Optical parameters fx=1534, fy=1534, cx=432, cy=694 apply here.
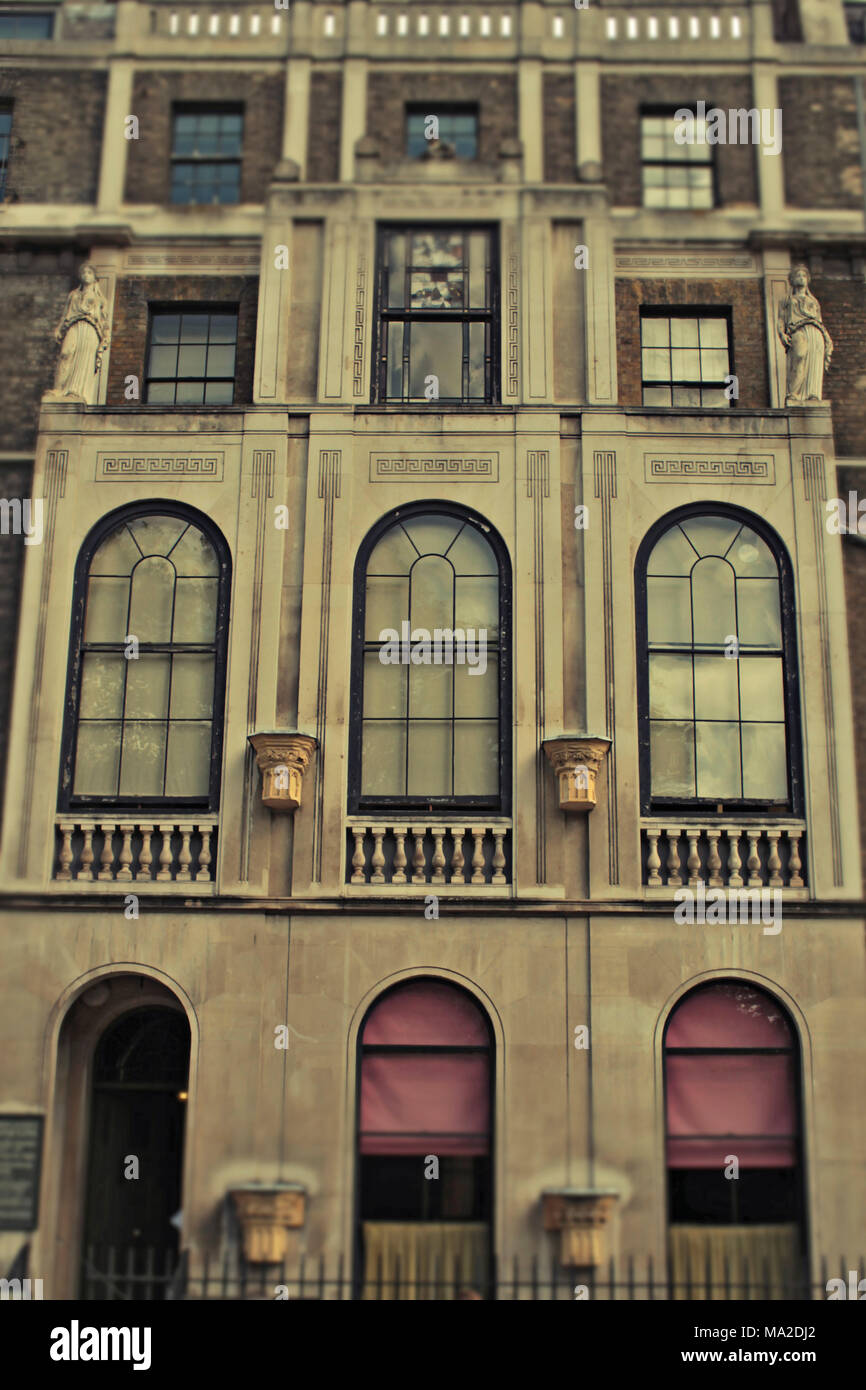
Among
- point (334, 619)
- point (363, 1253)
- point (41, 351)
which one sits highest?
point (41, 351)

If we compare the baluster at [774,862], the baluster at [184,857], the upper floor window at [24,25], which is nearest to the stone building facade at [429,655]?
the baluster at [184,857]

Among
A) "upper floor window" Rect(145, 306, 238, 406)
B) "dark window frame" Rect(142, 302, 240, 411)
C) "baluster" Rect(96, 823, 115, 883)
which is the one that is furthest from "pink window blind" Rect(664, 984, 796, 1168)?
"upper floor window" Rect(145, 306, 238, 406)

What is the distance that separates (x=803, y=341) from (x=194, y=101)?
9142 mm

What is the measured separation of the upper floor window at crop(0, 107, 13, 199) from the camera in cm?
2125

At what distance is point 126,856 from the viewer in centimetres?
1733

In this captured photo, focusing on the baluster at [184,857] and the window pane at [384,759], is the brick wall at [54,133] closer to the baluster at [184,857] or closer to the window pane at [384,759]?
the window pane at [384,759]

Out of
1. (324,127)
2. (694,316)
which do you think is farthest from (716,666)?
(324,127)

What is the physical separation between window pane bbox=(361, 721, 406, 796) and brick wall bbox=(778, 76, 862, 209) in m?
9.29

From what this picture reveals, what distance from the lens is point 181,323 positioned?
67.1 ft

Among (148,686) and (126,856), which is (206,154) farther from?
(126,856)

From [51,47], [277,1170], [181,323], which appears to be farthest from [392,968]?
[51,47]

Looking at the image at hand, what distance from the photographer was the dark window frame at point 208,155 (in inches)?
831

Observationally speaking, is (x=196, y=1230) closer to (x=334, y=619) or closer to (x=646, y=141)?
(x=334, y=619)

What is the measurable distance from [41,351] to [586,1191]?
12.5 m
